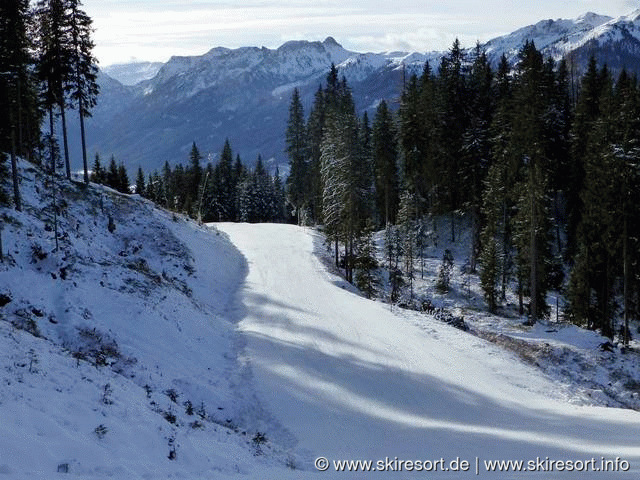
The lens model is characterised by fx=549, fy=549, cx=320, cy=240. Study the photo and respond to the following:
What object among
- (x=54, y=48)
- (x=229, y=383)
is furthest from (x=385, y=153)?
(x=229, y=383)

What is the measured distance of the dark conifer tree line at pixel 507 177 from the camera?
3278 cm

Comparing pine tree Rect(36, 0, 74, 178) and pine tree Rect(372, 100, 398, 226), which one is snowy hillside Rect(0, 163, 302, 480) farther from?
pine tree Rect(372, 100, 398, 226)

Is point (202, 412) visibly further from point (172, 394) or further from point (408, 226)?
point (408, 226)

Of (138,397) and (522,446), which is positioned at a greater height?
(138,397)

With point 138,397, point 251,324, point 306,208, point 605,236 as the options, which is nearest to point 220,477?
point 138,397

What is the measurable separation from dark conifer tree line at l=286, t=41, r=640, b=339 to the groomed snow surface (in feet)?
40.3

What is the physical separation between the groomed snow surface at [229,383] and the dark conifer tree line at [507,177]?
1229 centimetres

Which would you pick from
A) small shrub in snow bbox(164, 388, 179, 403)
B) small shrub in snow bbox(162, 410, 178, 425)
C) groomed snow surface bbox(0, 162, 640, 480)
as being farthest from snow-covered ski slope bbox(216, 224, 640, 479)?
small shrub in snow bbox(162, 410, 178, 425)

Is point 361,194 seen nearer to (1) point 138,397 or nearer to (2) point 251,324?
(2) point 251,324

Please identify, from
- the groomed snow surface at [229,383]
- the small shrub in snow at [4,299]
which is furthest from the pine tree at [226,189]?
the small shrub in snow at [4,299]

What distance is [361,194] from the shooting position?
3912cm

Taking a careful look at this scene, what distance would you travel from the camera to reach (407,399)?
17625 millimetres

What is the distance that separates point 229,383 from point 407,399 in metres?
5.76

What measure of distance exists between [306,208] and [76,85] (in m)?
33.8
